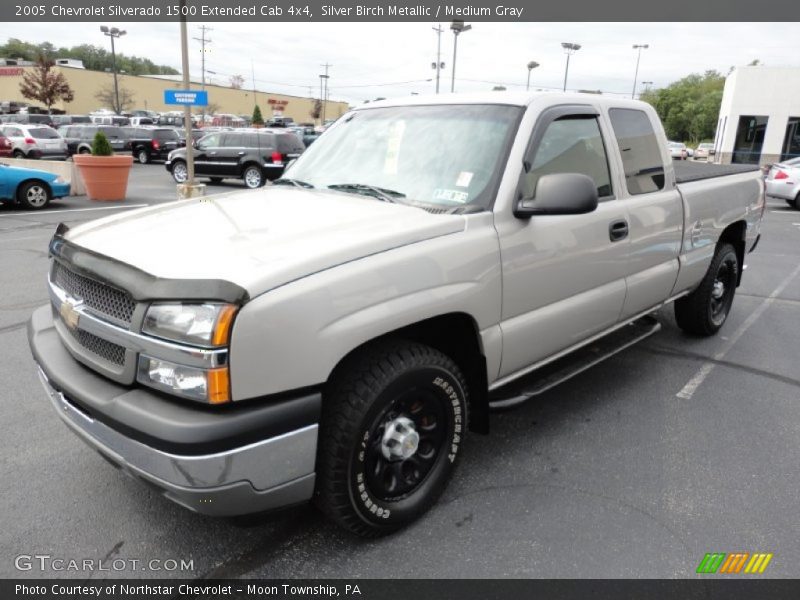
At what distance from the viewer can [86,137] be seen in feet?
92.6

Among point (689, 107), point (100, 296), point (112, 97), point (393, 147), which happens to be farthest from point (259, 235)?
point (689, 107)

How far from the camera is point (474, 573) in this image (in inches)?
97.8

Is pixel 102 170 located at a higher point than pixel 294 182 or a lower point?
lower

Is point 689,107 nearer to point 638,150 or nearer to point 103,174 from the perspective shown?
point 103,174

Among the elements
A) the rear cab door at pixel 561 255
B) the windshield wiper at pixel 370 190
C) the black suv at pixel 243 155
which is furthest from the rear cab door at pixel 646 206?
the black suv at pixel 243 155

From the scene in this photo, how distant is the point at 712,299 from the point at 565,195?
10.8 feet

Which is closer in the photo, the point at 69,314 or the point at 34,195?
the point at 69,314

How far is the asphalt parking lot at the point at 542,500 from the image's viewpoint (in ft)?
8.41

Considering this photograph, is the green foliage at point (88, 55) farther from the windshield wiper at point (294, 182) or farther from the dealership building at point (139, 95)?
the windshield wiper at point (294, 182)

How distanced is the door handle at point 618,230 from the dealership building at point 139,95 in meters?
62.1

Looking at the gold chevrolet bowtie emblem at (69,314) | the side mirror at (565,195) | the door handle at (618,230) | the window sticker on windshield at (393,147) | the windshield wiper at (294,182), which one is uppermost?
the window sticker on windshield at (393,147)

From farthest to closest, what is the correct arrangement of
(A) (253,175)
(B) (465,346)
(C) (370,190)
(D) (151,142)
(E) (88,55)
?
(E) (88,55) < (D) (151,142) < (A) (253,175) < (C) (370,190) < (B) (465,346)

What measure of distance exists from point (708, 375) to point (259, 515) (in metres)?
3.79

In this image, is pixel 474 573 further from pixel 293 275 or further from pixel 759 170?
pixel 759 170
